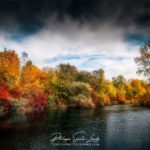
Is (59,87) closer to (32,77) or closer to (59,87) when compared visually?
(59,87)

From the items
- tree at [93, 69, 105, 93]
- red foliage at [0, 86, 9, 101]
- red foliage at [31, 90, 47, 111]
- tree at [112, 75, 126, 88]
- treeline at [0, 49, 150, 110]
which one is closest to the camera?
red foliage at [0, 86, 9, 101]

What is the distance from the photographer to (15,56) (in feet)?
213

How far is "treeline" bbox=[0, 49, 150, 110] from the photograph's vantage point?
2003 inches

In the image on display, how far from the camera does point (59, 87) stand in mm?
72812

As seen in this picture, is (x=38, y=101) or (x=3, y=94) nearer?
(x=3, y=94)

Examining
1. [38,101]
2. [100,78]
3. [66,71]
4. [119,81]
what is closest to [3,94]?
[38,101]

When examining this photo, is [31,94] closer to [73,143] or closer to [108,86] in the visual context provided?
[73,143]

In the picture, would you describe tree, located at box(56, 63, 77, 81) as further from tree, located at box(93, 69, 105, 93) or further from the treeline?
tree, located at box(93, 69, 105, 93)

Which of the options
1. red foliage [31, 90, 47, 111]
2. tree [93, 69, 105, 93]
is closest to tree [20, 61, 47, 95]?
red foliage [31, 90, 47, 111]

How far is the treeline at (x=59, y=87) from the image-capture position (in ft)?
167

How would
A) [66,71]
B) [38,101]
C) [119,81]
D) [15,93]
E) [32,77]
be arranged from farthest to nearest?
[119,81] < [66,71] < [32,77] < [38,101] < [15,93]

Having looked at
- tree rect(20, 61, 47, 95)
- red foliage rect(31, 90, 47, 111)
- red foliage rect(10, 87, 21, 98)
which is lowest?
red foliage rect(31, 90, 47, 111)

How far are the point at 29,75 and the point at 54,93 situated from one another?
8.77 meters

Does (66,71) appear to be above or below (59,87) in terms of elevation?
above
